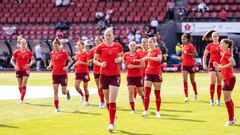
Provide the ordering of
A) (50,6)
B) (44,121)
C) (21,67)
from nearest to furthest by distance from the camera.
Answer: (44,121), (21,67), (50,6)

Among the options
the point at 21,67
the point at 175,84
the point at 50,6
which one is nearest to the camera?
the point at 21,67

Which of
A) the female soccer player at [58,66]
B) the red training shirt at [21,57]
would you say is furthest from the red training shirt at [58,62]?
the red training shirt at [21,57]

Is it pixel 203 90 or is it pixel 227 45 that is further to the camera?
pixel 203 90

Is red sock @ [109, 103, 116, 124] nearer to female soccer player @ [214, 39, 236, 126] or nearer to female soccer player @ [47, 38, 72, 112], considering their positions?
female soccer player @ [214, 39, 236, 126]

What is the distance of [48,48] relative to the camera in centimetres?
5059

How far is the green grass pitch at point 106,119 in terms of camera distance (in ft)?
49.0

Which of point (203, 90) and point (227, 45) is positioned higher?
point (227, 45)

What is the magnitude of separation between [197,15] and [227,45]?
33.3m

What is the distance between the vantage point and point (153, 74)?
59.6 feet

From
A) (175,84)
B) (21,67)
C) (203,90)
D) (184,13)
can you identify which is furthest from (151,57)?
(184,13)

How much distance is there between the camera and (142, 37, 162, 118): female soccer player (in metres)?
17.8

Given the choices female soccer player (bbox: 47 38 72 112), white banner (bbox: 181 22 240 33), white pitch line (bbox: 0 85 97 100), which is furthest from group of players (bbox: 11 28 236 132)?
white banner (bbox: 181 22 240 33)

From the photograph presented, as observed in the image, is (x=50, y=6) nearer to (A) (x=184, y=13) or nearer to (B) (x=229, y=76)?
(A) (x=184, y=13)

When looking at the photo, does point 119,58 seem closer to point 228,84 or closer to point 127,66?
point 228,84
